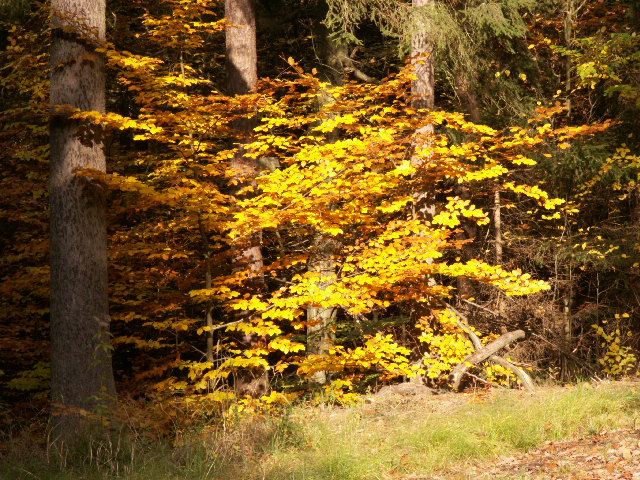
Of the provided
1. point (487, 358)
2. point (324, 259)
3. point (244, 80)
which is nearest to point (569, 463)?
point (487, 358)

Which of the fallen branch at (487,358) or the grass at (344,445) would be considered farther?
the fallen branch at (487,358)

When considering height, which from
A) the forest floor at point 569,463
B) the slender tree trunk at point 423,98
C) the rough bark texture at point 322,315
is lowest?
the forest floor at point 569,463

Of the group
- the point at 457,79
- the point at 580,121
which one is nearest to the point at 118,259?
the point at 457,79

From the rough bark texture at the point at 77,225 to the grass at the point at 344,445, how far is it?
1422 millimetres

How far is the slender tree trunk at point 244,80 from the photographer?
1032 cm

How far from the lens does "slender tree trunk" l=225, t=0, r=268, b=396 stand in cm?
1032

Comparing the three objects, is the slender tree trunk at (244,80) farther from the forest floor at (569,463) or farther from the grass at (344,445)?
the forest floor at (569,463)

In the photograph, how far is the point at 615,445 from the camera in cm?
564

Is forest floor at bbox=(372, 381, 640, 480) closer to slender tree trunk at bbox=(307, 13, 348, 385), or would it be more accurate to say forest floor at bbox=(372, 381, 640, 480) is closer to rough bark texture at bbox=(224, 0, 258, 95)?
slender tree trunk at bbox=(307, 13, 348, 385)

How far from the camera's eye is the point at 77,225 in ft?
26.9

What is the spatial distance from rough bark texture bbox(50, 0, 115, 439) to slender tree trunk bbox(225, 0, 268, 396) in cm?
248

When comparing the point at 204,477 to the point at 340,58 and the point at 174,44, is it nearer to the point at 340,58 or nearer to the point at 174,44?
the point at 174,44

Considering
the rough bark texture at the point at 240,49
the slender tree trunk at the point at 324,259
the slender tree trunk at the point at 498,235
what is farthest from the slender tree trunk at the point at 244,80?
the slender tree trunk at the point at 498,235

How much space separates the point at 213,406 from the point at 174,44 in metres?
5.20
